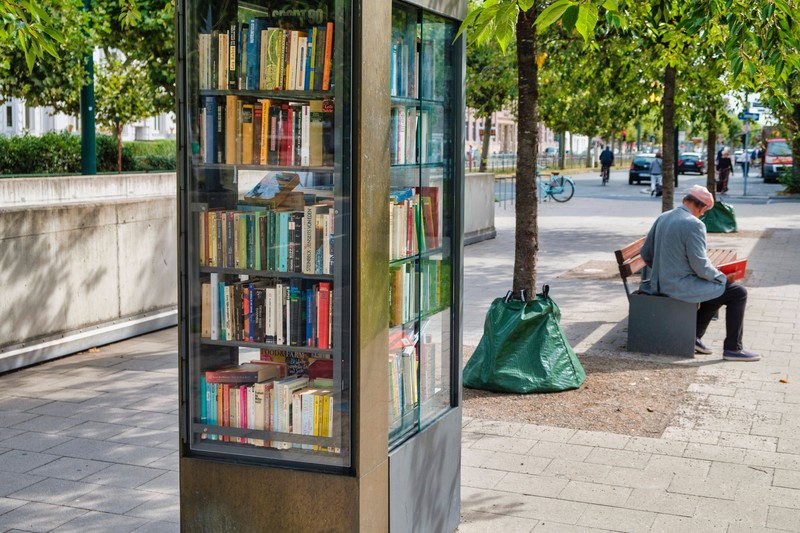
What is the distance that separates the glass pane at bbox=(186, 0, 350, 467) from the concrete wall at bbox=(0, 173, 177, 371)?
4701 mm

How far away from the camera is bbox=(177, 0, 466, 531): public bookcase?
13.6ft

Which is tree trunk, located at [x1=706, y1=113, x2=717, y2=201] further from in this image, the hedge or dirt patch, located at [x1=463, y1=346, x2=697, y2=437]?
the hedge

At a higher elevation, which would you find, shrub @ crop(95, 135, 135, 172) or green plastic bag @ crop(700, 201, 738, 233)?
shrub @ crop(95, 135, 135, 172)

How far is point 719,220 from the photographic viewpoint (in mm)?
20844

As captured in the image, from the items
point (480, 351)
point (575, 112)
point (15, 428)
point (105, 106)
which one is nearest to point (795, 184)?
point (575, 112)

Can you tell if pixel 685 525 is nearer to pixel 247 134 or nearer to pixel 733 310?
pixel 247 134

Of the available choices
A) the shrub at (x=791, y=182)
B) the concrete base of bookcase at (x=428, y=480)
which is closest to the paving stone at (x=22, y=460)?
the concrete base of bookcase at (x=428, y=480)

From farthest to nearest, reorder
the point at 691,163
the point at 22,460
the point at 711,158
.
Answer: the point at 691,163, the point at 711,158, the point at 22,460

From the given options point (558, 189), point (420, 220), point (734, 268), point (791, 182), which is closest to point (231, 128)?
point (420, 220)

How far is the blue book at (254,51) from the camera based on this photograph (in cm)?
423

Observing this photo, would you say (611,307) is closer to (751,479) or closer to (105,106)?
(751,479)

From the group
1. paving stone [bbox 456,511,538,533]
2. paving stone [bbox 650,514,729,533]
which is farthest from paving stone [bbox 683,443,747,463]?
paving stone [bbox 456,511,538,533]

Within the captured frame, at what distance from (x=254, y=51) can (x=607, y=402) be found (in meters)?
4.36

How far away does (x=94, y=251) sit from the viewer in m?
9.59
